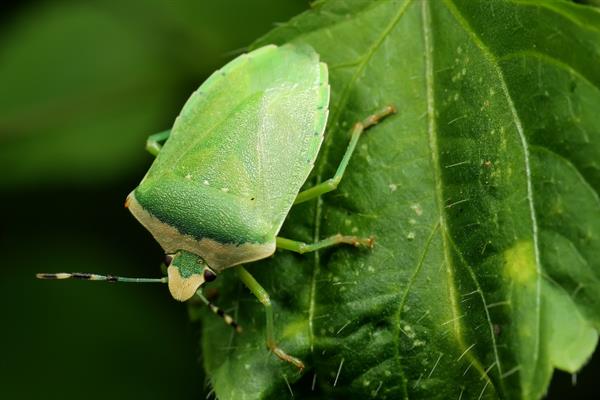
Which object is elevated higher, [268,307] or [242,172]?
[242,172]

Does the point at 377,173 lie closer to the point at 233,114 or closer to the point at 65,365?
the point at 233,114

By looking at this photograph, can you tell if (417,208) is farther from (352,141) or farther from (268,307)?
(268,307)

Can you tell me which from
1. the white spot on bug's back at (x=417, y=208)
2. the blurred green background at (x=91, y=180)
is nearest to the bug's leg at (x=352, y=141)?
the white spot on bug's back at (x=417, y=208)

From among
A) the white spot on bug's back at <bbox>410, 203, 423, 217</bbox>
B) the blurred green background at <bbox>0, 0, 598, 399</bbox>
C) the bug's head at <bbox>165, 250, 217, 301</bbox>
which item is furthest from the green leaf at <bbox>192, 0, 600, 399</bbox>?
the blurred green background at <bbox>0, 0, 598, 399</bbox>

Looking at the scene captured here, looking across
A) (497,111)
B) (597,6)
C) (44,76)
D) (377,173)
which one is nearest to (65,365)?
(44,76)

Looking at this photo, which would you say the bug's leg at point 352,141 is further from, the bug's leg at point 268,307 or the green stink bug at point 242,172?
the bug's leg at point 268,307

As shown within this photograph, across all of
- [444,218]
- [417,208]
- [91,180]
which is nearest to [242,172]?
[417,208]
